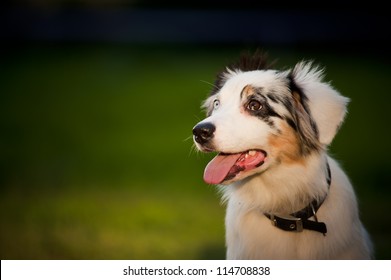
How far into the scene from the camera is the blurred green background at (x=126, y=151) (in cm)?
471

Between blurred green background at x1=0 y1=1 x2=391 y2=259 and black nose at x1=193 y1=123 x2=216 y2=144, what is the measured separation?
1.11 m

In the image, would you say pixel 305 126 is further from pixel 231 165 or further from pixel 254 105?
pixel 231 165

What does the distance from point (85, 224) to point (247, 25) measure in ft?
26.4

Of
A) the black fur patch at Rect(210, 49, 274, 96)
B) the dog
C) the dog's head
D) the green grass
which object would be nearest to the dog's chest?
the dog

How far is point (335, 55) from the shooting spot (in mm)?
10523

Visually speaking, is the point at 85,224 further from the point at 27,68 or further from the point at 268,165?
the point at 27,68

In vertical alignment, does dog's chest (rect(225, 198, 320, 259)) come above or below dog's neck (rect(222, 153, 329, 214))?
below

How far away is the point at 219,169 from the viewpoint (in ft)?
10.2

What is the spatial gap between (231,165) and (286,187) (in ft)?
1.13

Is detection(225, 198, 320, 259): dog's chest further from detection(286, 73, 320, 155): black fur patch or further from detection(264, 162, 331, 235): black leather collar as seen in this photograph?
detection(286, 73, 320, 155): black fur patch

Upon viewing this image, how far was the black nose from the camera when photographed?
9.89 feet

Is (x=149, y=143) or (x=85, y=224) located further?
(x=149, y=143)

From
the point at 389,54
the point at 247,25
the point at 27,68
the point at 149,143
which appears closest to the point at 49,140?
the point at 149,143

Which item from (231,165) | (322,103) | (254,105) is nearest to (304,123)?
(322,103)
